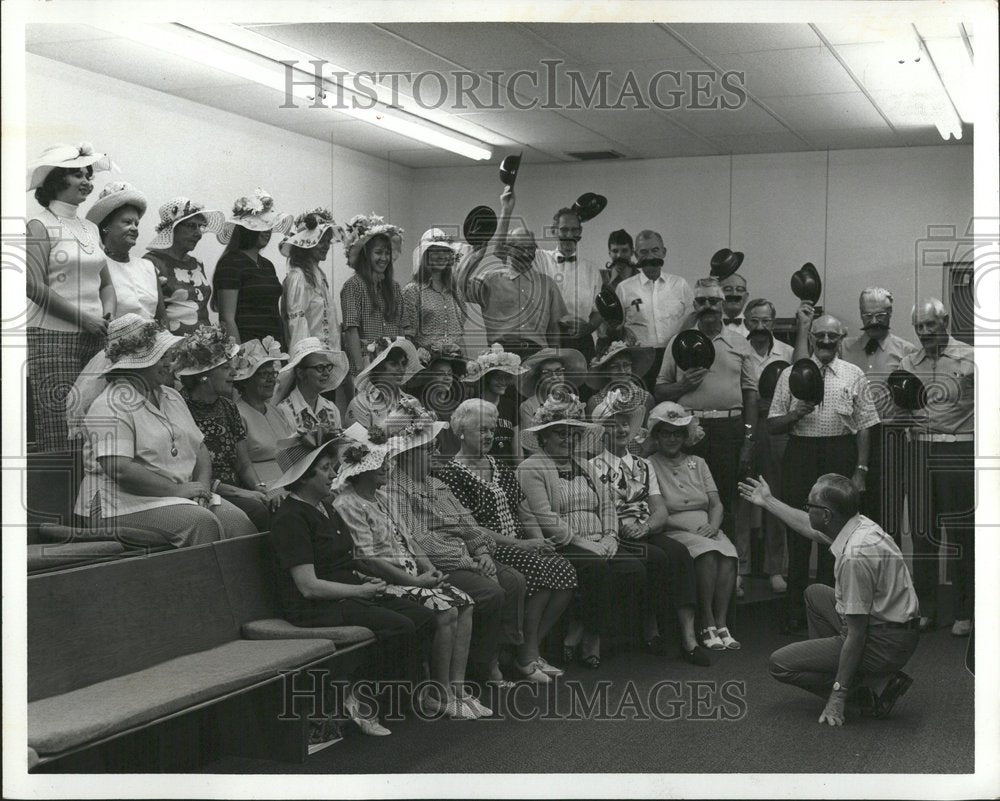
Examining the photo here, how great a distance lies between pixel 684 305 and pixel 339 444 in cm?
162

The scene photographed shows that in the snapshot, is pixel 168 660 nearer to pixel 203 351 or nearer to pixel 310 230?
pixel 203 351

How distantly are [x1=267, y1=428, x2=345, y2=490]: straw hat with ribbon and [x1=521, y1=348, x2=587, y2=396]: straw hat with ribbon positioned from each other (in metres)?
0.81

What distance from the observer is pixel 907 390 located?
4590 millimetres

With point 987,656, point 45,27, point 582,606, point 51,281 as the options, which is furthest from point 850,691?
point 45,27

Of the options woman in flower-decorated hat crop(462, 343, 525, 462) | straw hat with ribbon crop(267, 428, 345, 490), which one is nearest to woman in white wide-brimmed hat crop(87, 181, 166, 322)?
straw hat with ribbon crop(267, 428, 345, 490)

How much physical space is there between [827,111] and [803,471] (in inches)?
56.7

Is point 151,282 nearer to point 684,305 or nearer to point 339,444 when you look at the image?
point 339,444

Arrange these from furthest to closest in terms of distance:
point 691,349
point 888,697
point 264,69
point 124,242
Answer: point 691,349 < point 124,242 < point 888,697 < point 264,69

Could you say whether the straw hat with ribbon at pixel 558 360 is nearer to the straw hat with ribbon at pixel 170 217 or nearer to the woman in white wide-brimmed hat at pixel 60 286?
the straw hat with ribbon at pixel 170 217

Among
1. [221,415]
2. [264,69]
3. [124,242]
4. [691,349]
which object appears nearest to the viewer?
[264,69]

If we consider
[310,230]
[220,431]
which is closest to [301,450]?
[220,431]

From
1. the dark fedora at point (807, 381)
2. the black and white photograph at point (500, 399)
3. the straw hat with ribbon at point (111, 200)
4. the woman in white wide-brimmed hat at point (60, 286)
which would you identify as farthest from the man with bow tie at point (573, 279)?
the woman in white wide-brimmed hat at point (60, 286)

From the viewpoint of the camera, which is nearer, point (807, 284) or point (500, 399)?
point (500, 399)

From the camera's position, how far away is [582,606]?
439 cm
